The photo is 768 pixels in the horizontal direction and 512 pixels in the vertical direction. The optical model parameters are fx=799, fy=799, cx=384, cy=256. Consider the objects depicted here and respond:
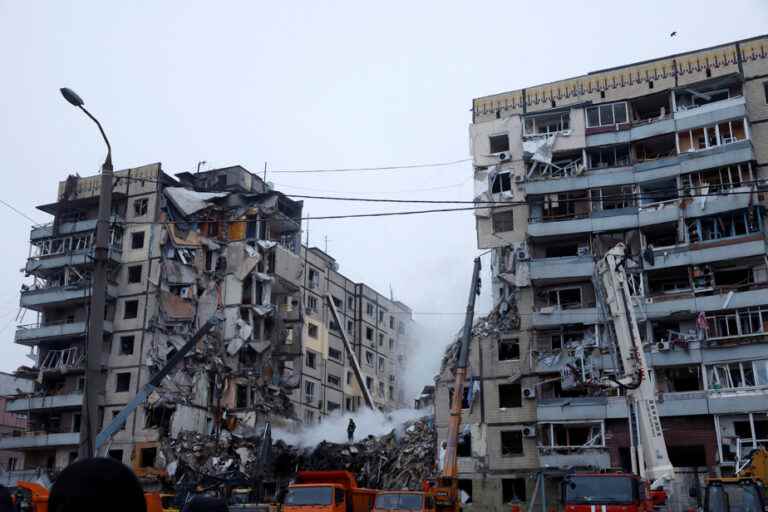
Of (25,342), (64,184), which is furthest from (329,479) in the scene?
(64,184)

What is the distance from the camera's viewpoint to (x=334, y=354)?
81438 mm

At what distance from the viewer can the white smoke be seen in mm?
62219

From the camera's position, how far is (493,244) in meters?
54.8

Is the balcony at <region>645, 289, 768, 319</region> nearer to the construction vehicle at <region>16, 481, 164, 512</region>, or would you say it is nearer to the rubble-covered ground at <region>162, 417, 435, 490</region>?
the rubble-covered ground at <region>162, 417, 435, 490</region>

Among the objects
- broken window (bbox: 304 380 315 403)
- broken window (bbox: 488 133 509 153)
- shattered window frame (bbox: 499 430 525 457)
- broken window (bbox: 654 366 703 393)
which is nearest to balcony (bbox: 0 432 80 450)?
broken window (bbox: 304 380 315 403)

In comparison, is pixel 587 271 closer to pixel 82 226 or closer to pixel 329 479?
pixel 329 479

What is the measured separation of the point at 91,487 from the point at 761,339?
4665 cm

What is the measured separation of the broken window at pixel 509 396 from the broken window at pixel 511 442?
1695 mm

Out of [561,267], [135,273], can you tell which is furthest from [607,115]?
[135,273]

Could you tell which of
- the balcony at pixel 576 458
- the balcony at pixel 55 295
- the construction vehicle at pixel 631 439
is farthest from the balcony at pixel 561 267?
the balcony at pixel 55 295

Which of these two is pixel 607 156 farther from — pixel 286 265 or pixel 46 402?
pixel 46 402

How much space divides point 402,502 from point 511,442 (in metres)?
22.7

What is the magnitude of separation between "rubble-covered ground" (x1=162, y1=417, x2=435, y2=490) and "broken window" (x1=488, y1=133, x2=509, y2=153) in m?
20.2

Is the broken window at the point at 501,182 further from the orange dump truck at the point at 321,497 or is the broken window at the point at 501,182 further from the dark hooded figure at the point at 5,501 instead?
the dark hooded figure at the point at 5,501
